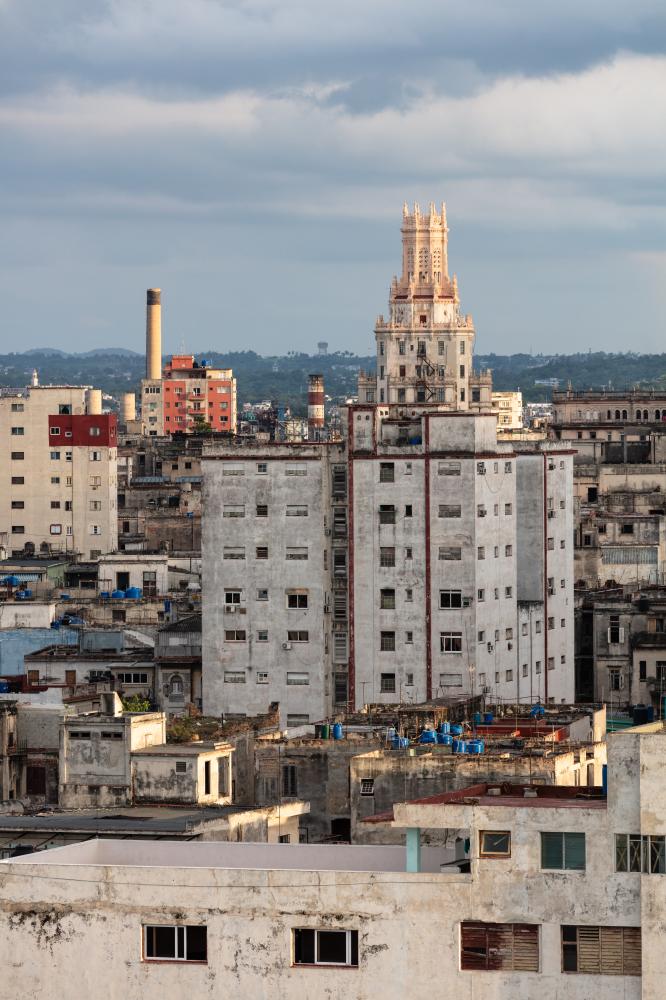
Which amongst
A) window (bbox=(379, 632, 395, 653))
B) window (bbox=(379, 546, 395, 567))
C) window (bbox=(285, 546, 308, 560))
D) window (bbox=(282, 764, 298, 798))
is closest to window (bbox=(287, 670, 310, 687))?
window (bbox=(379, 632, 395, 653))

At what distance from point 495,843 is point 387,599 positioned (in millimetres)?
59415

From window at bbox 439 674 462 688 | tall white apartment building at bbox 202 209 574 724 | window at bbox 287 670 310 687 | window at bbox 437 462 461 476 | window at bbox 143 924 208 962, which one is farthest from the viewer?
window at bbox 287 670 310 687

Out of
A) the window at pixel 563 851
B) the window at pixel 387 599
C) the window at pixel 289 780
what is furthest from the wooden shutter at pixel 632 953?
the window at pixel 387 599

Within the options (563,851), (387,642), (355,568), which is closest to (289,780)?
(387,642)

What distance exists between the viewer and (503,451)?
393ft

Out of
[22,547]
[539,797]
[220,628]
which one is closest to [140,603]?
[220,628]

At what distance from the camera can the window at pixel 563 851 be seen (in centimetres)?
5588

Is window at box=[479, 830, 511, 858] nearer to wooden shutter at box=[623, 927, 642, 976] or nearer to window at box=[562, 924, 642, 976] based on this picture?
window at box=[562, 924, 642, 976]

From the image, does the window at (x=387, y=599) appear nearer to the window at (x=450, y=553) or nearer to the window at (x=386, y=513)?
the window at (x=450, y=553)

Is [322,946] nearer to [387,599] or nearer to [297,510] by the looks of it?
[387,599]

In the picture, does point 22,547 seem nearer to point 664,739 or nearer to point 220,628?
point 220,628

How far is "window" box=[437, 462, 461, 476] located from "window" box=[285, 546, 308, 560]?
631 cm

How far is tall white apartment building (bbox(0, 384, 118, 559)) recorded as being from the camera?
187 m

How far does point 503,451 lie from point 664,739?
65.4 meters
